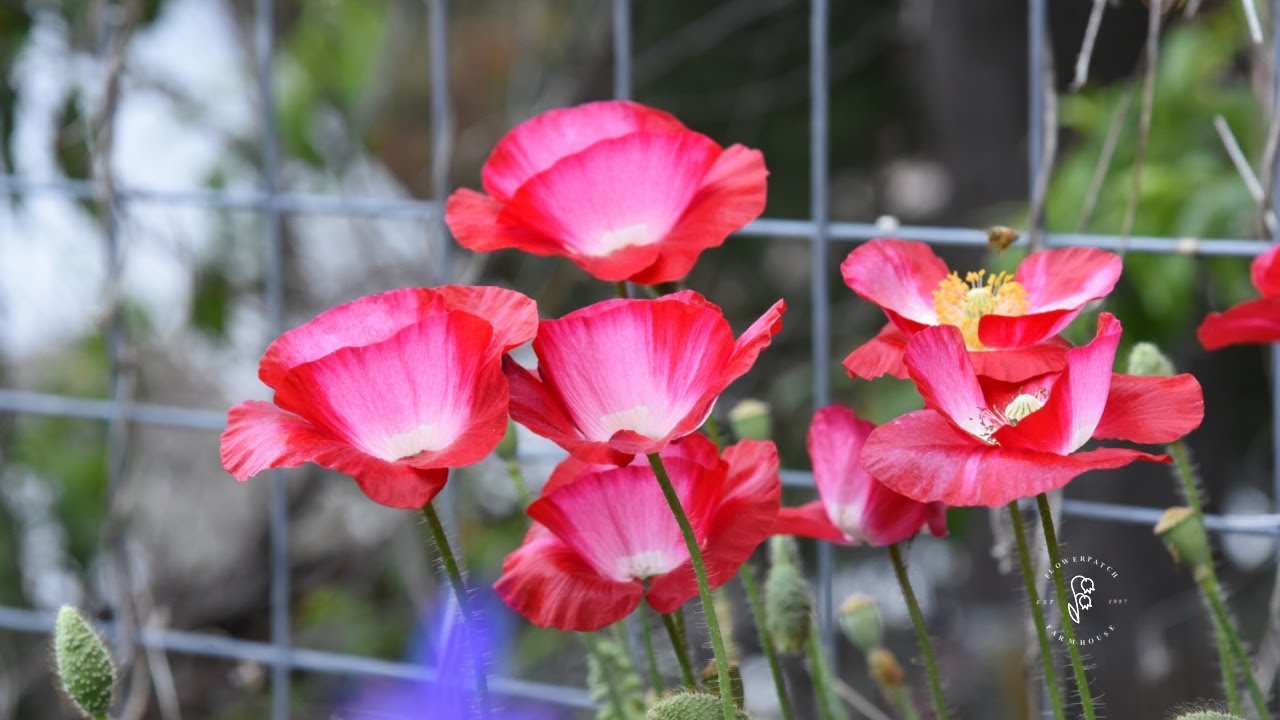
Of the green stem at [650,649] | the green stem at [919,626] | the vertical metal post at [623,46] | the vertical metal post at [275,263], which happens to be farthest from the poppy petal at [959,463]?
the vertical metal post at [275,263]

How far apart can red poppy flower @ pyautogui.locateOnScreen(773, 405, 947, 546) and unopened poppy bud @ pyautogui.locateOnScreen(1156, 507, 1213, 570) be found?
0.09 metres

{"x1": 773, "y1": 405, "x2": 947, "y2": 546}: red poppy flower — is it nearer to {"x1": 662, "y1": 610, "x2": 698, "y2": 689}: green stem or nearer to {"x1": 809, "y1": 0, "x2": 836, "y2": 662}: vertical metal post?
{"x1": 662, "y1": 610, "x2": 698, "y2": 689}: green stem

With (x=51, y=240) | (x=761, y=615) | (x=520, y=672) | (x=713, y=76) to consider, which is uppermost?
(x=713, y=76)

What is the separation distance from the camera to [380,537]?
211 cm

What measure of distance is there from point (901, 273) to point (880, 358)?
53 millimetres

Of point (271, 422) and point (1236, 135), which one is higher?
point (1236, 135)

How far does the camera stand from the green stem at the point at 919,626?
536 millimetres

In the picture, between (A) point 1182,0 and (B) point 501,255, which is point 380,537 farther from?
(A) point 1182,0

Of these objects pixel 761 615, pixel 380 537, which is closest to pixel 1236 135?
pixel 761 615

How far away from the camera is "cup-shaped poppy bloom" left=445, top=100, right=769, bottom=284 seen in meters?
0.54

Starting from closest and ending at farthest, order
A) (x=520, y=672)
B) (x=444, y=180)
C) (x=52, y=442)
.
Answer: (x=444, y=180) → (x=520, y=672) → (x=52, y=442)

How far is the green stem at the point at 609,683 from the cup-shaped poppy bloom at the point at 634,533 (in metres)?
0.12

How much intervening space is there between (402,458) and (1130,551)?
4.94 feet

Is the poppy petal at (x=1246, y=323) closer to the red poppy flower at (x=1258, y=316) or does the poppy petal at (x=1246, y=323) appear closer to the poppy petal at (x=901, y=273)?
the red poppy flower at (x=1258, y=316)
